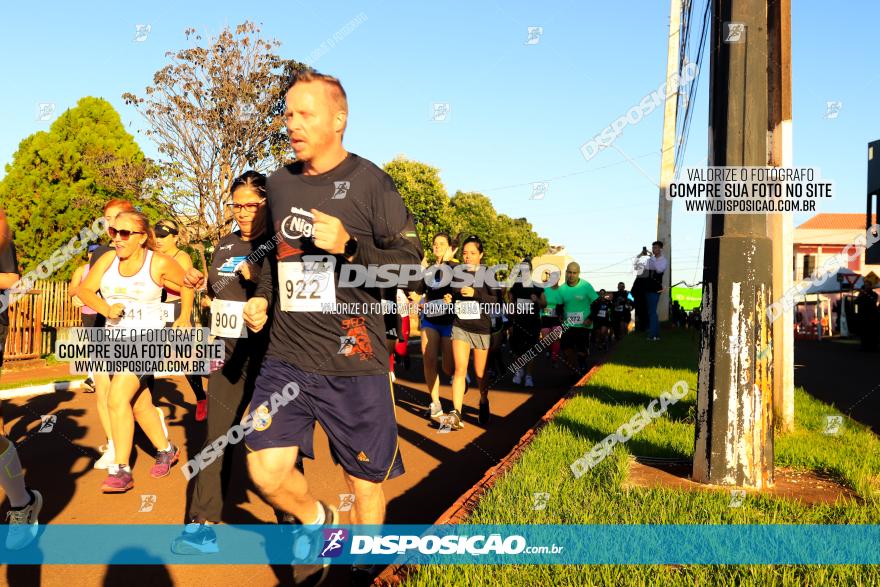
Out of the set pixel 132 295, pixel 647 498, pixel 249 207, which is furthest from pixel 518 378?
pixel 249 207

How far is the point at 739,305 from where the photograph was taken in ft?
16.6

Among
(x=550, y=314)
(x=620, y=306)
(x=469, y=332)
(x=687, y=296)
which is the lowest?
(x=469, y=332)

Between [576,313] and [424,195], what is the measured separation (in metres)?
46.1

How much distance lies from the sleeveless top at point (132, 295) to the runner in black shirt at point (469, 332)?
3.49 m

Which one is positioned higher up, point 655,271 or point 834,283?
point 834,283

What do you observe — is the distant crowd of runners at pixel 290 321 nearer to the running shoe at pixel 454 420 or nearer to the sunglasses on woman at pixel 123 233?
the sunglasses on woman at pixel 123 233

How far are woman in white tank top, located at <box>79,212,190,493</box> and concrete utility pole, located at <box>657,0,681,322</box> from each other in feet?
76.0

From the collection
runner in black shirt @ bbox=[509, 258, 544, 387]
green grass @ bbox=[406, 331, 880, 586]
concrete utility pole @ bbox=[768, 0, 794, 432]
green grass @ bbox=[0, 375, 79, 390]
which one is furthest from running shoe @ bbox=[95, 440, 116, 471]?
runner in black shirt @ bbox=[509, 258, 544, 387]

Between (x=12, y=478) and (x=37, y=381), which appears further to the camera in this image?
(x=37, y=381)

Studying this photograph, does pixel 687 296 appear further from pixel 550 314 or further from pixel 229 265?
pixel 229 265

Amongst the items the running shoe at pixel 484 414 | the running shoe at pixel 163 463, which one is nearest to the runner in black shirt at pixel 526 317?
the running shoe at pixel 484 414

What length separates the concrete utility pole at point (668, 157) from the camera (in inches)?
1094

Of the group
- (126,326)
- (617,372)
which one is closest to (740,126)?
(126,326)

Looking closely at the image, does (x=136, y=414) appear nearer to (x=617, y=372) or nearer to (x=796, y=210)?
(x=796, y=210)
